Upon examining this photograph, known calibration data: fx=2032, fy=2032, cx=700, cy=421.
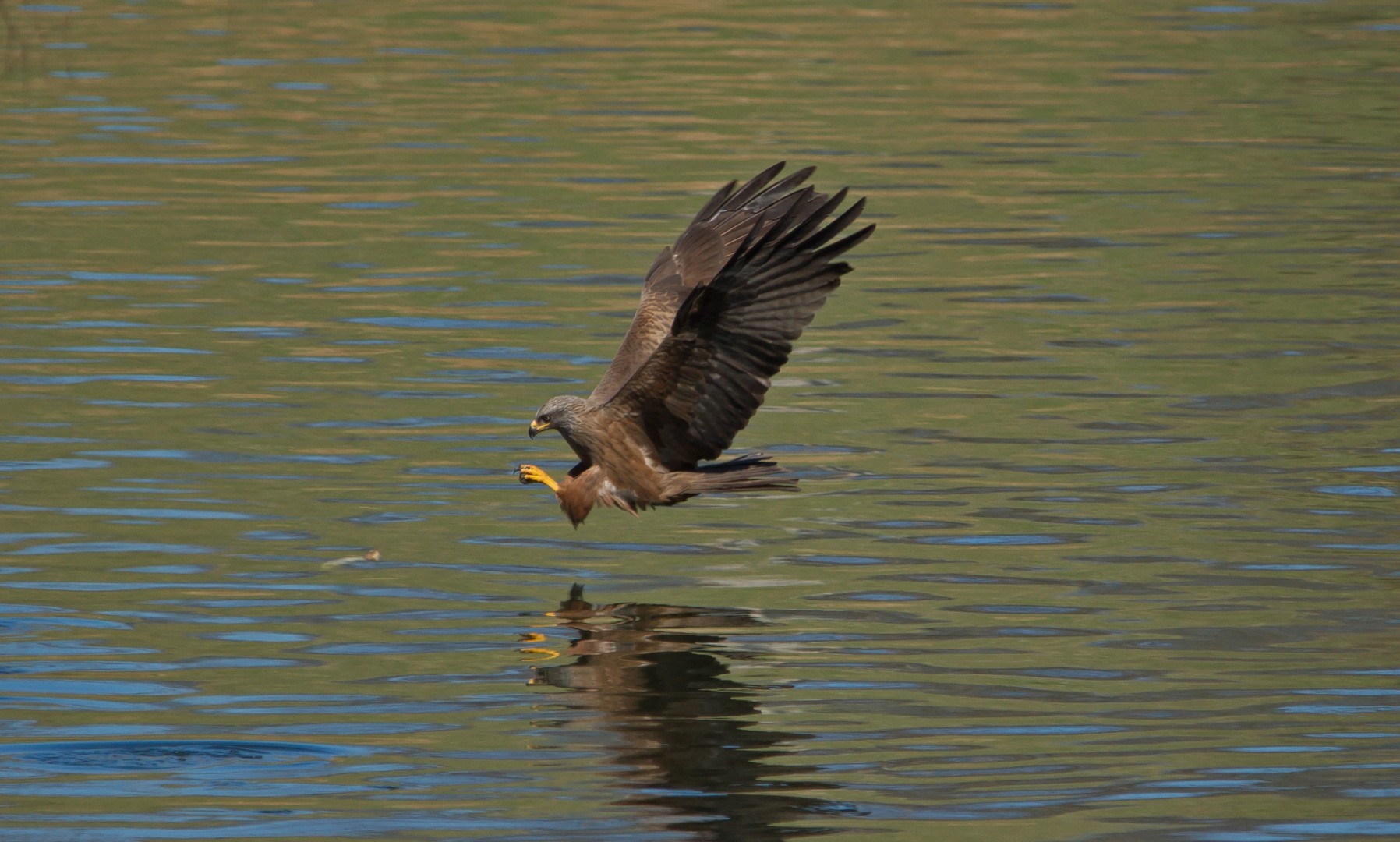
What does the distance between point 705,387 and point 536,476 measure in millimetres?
919

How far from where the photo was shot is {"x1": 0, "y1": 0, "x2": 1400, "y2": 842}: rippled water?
6516 mm

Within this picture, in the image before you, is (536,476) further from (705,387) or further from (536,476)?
(705,387)

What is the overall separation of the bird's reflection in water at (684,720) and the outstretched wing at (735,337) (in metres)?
0.90

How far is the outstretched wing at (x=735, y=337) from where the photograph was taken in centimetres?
833

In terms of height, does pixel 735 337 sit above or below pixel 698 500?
above

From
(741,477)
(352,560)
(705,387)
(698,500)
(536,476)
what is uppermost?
(705,387)

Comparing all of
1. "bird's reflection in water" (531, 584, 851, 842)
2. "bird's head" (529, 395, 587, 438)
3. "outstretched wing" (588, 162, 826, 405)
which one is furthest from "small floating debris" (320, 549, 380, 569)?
"outstretched wing" (588, 162, 826, 405)

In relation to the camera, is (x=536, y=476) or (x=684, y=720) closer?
(x=684, y=720)

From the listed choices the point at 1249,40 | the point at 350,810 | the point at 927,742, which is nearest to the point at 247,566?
the point at 350,810

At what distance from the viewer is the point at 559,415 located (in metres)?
8.74

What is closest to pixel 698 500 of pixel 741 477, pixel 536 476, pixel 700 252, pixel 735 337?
pixel 700 252

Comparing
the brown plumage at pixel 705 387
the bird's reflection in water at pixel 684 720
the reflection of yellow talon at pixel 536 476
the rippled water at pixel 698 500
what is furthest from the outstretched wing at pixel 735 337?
the bird's reflection in water at pixel 684 720

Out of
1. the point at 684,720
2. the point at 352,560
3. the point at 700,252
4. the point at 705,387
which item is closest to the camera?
the point at 684,720

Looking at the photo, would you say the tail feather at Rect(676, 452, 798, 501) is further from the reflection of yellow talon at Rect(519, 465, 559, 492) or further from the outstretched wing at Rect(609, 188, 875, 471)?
the reflection of yellow talon at Rect(519, 465, 559, 492)
